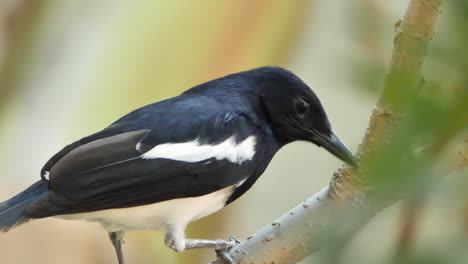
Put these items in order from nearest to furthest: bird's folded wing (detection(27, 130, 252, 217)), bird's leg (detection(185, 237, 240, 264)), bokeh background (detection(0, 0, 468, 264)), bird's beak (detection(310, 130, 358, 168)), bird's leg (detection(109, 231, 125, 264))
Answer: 1. bird's folded wing (detection(27, 130, 252, 217))
2. bird's leg (detection(185, 237, 240, 264))
3. bird's beak (detection(310, 130, 358, 168))
4. bird's leg (detection(109, 231, 125, 264))
5. bokeh background (detection(0, 0, 468, 264))

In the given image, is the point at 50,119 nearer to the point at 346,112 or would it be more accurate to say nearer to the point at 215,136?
the point at 346,112

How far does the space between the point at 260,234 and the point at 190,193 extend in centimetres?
19

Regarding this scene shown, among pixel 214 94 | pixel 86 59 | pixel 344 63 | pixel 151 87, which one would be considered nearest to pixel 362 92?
pixel 344 63

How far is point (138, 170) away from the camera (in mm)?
1449

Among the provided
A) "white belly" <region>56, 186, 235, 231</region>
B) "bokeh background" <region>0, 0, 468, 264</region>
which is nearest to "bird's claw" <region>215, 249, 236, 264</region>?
"white belly" <region>56, 186, 235, 231</region>

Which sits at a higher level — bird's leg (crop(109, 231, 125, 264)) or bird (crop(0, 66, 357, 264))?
bird (crop(0, 66, 357, 264))

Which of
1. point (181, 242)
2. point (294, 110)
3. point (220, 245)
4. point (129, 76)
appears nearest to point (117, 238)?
point (181, 242)

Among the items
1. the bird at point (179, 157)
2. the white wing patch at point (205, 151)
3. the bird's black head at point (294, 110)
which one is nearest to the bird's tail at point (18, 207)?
the bird at point (179, 157)

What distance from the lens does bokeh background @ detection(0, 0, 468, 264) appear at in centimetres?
281

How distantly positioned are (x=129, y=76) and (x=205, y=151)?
162cm

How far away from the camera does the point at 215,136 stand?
5.15 feet

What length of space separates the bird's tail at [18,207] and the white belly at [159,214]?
8cm

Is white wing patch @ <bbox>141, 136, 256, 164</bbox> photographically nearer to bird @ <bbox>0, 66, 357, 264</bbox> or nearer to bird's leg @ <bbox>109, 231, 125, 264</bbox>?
bird @ <bbox>0, 66, 357, 264</bbox>

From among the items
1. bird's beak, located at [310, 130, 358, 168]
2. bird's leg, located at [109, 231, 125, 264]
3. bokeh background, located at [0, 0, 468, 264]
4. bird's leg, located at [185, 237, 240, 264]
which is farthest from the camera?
bokeh background, located at [0, 0, 468, 264]
